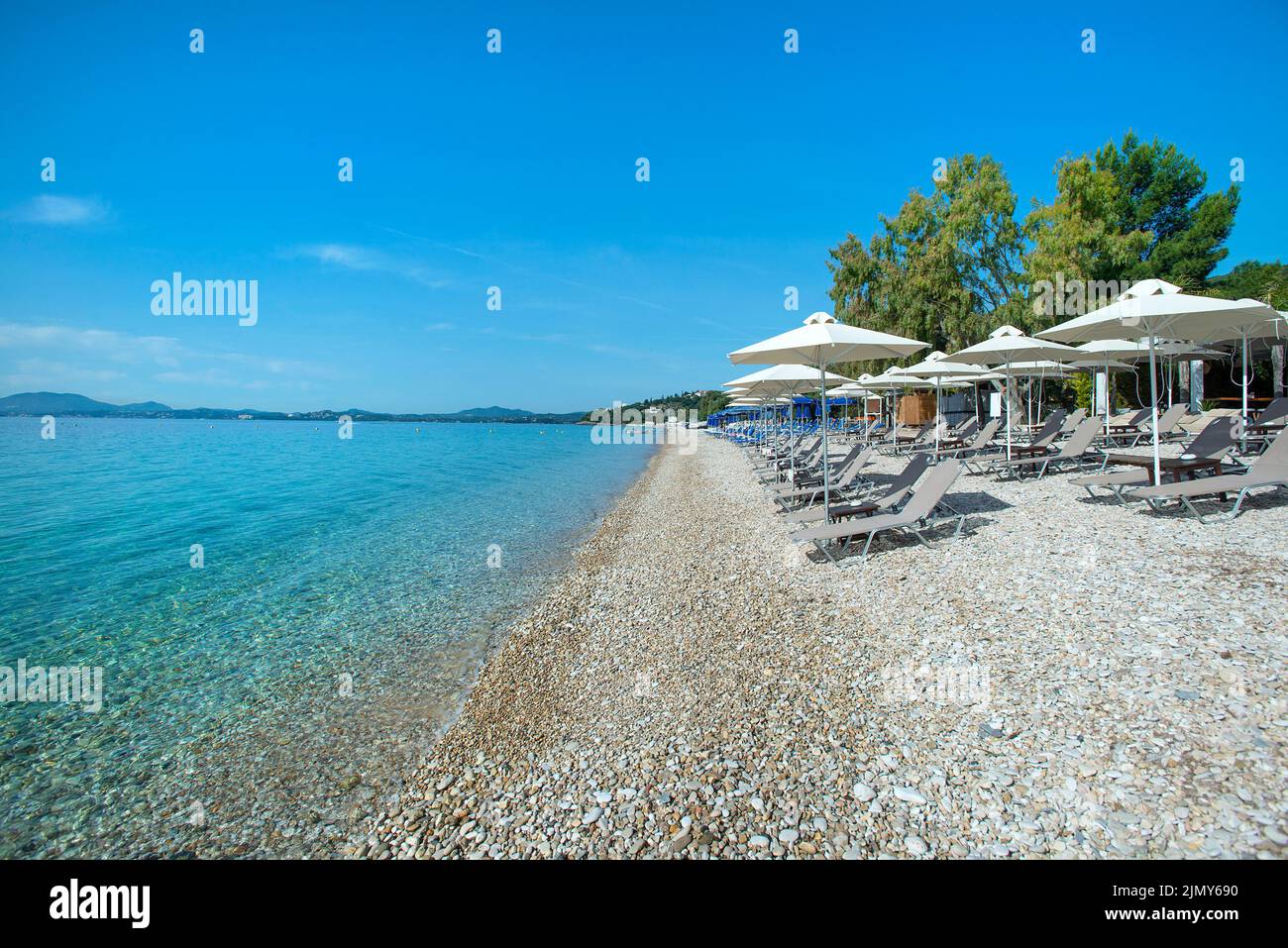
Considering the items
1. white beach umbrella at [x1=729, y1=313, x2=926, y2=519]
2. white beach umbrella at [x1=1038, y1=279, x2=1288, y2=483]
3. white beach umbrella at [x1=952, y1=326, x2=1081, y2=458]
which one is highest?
white beach umbrella at [x1=952, y1=326, x2=1081, y2=458]

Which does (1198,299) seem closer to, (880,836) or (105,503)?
(880,836)

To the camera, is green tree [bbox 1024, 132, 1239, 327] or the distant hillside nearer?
green tree [bbox 1024, 132, 1239, 327]

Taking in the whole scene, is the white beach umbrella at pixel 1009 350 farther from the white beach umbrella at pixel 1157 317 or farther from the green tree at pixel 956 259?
the green tree at pixel 956 259

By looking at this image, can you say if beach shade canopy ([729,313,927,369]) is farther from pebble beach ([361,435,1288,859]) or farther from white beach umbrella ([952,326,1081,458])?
white beach umbrella ([952,326,1081,458])

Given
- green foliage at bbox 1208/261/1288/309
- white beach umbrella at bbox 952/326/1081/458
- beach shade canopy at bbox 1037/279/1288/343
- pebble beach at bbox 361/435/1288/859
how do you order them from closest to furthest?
pebble beach at bbox 361/435/1288/859
beach shade canopy at bbox 1037/279/1288/343
white beach umbrella at bbox 952/326/1081/458
green foliage at bbox 1208/261/1288/309

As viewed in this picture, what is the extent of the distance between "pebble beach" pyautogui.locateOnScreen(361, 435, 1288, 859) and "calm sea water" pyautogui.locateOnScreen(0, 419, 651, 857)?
694mm

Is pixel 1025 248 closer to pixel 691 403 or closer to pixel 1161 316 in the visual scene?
pixel 1161 316

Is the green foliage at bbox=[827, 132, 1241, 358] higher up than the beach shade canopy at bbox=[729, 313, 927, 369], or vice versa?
the green foliage at bbox=[827, 132, 1241, 358]

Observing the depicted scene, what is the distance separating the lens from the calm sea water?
3.62 meters

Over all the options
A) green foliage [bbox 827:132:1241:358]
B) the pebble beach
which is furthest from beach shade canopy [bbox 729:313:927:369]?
green foliage [bbox 827:132:1241:358]

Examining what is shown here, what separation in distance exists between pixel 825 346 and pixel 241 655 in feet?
24.5

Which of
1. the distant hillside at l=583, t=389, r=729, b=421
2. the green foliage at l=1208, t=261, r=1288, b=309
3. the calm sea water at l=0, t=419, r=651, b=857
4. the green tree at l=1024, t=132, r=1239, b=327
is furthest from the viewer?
the distant hillside at l=583, t=389, r=729, b=421

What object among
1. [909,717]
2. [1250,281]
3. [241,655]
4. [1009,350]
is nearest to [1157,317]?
[1009,350]

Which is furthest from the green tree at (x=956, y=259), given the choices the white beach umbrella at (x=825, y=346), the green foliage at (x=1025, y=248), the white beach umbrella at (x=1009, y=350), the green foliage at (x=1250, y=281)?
the white beach umbrella at (x=825, y=346)
